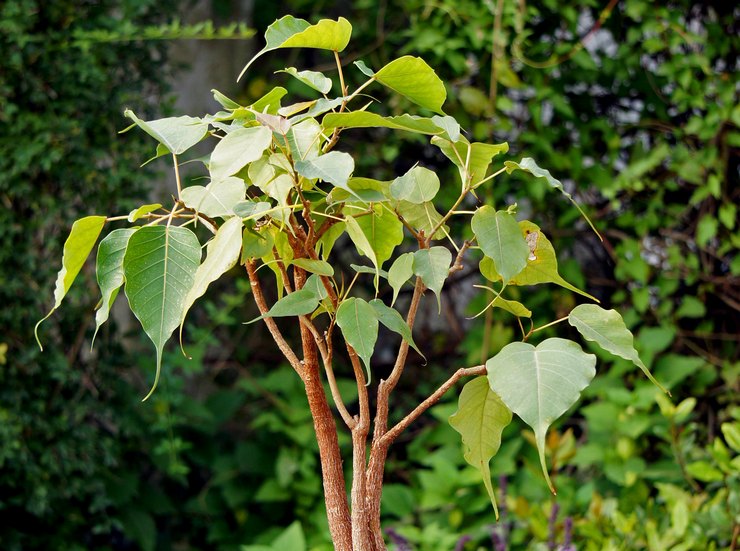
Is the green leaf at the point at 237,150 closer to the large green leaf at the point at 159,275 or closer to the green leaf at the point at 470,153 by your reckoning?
the large green leaf at the point at 159,275

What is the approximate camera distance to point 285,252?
0.92 meters

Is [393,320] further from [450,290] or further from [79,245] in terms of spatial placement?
[450,290]

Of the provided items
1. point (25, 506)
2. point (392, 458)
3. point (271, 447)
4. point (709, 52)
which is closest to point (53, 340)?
point (25, 506)

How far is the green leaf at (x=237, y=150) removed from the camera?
751 millimetres

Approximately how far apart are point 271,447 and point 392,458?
1.23 feet

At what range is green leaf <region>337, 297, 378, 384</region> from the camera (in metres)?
0.82

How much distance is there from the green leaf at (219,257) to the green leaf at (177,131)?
0.30 ft

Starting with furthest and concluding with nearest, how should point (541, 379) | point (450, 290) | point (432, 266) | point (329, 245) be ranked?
point (450, 290), point (329, 245), point (432, 266), point (541, 379)

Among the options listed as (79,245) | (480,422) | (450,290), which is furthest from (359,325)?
(450,290)

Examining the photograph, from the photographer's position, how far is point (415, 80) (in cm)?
84

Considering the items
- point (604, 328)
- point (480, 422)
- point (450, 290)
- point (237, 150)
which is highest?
point (237, 150)

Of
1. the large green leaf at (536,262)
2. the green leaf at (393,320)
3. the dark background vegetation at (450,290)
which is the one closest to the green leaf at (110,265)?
the green leaf at (393,320)

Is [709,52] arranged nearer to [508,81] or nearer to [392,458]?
[508,81]

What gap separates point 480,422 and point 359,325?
0.15 metres
